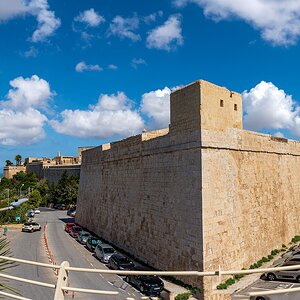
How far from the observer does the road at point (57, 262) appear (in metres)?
13.1

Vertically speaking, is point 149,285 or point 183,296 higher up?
point 149,285

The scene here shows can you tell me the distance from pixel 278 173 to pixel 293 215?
320 cm

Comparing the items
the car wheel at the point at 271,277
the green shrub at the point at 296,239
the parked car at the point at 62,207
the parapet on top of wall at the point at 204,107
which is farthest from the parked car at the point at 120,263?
the parked car at the point at 62,207

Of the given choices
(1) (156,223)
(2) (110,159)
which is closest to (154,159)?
(1) (156,223)

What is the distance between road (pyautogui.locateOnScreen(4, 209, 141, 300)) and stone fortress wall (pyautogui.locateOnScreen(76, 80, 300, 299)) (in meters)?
2.33

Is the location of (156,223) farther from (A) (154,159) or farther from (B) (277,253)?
(B) (277,253)

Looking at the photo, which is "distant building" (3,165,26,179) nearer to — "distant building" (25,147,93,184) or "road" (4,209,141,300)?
"distant building" (25,147,93,184)

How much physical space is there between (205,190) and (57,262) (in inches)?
378

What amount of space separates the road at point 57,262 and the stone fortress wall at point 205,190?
233cm

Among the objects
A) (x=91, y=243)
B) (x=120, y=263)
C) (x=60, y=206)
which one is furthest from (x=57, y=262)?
(x=60, y=206)

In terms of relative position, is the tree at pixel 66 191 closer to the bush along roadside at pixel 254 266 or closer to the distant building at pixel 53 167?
the distant building at pixel 53 167

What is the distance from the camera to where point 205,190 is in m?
13.6

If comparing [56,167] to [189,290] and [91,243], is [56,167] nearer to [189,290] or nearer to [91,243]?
[91,243]

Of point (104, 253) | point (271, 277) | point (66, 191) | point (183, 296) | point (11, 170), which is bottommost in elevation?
point (183, 296)
